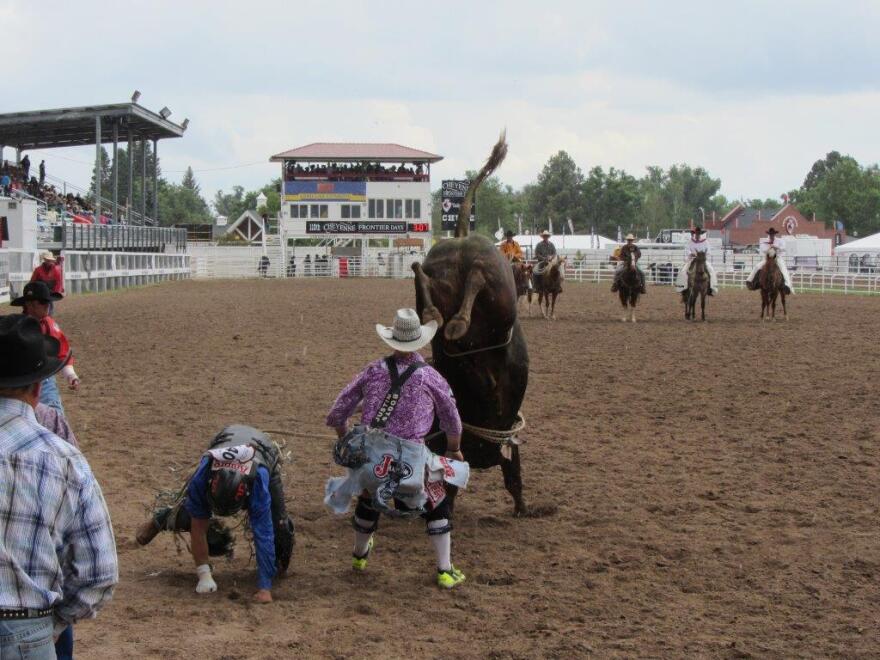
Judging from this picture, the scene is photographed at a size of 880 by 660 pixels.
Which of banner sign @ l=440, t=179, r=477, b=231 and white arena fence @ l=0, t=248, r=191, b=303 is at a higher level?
banner sign @ l=440, t=179, r=477, b=231

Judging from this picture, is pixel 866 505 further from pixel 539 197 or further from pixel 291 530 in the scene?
pixel 539 197

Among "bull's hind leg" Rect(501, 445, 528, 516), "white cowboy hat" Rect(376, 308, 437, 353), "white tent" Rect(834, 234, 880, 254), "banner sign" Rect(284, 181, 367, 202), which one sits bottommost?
"bull's hind leg" Rect(501, 445, 528, 516)

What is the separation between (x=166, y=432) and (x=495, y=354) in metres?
4.30

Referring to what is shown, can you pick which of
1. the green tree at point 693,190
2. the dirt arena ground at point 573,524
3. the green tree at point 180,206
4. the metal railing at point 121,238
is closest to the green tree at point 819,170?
the green tree at point 693,190

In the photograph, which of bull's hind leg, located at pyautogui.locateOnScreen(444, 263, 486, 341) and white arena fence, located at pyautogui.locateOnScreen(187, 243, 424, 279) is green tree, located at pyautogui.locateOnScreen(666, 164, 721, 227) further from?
bull's hind leg, located at pyautogui.locateOnScreen(444, 263, 486, 341)

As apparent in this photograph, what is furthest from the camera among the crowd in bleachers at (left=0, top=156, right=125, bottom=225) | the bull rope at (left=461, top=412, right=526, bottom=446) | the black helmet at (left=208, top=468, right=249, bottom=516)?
the crowd in bleachers at (left=0, top=156, right=125, bottom=225)

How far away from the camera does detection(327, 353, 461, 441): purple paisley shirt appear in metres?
5.59

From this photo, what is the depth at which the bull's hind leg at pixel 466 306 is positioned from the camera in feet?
20.1

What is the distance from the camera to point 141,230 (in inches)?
1865

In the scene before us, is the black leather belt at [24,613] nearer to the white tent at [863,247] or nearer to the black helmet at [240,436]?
the black helmet at [240,436]

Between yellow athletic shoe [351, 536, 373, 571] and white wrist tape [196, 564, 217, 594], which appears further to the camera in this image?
yellow athletic shoe [351, 536, 373, 571]

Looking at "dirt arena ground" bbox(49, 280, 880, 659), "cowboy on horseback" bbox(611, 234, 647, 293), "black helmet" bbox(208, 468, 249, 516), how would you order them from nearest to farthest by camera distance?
"dirt arena ground" bbox(49, 280, 880, 659)
"black helmet" bbox(208, 468, 249, 516)
"cowboy on horseback" bbox(611, 234, 647, 293)

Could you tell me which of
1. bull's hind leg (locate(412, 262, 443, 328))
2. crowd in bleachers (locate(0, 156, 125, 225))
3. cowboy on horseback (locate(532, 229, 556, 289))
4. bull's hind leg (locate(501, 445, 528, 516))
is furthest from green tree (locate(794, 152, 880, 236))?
bull's hind leg (locate(412, 262, 443, 328))

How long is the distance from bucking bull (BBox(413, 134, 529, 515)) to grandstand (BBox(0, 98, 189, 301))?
71.1ft
